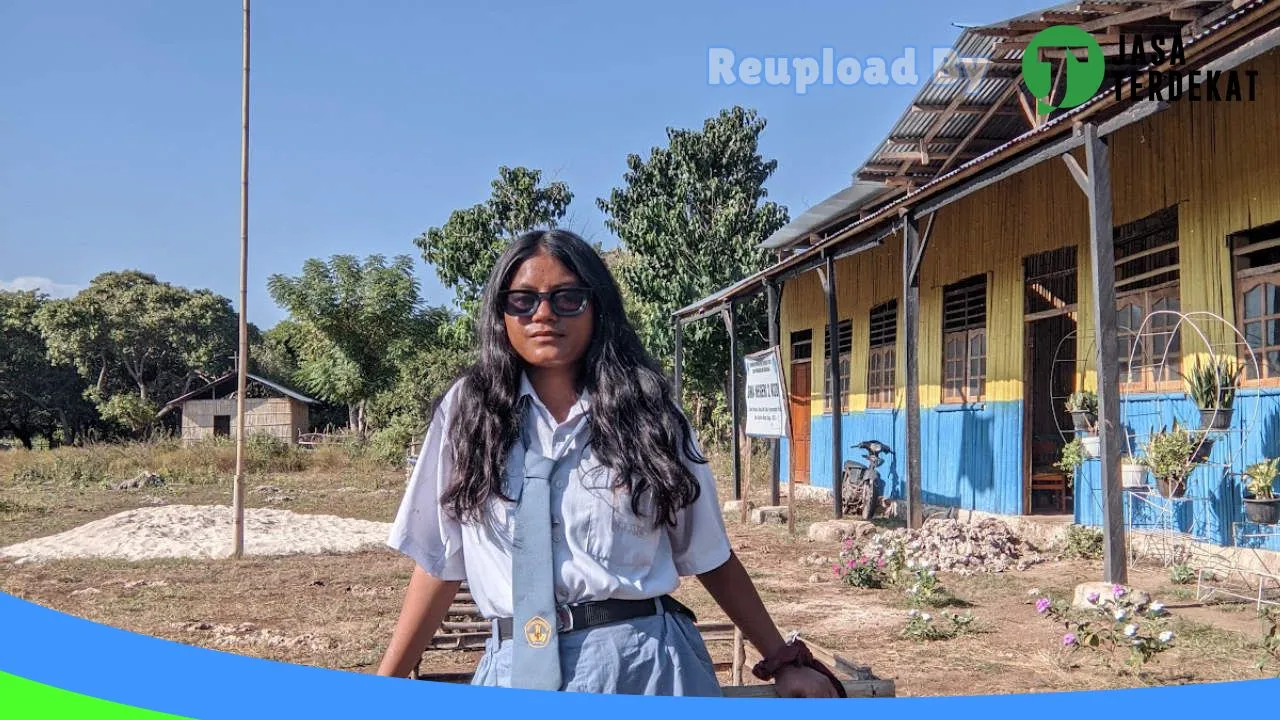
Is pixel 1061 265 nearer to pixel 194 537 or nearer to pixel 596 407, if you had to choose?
pixel 596 407

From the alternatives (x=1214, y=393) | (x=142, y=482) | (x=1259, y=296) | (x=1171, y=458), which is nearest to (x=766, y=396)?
(x=1171, y=458)

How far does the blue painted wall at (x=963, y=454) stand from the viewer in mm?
8602

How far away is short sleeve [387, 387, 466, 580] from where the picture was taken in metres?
1.55

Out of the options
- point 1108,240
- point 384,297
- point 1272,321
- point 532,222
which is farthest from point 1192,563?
point 384,297

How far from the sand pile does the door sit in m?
5.45

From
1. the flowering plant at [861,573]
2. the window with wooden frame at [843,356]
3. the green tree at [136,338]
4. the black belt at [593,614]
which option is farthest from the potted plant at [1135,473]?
the green tree at [136,338]

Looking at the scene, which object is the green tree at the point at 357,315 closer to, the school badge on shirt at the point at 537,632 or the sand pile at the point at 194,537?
the sand pile at the point at 194,537

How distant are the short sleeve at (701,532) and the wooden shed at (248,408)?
86.6ft

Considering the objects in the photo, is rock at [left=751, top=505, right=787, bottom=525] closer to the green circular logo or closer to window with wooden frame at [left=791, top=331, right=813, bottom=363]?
window with wooden frame at [left=791, top=331, right=813, bottom=363]

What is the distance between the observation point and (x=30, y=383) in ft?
69.4

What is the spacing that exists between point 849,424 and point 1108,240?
6917 mm

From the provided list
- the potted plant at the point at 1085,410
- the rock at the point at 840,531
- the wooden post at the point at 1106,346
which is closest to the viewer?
the wooden post at the point at 1106,346

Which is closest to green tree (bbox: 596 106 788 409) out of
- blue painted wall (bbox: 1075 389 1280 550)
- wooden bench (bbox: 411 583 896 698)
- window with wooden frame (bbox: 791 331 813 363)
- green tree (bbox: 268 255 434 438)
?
window with wooden frame (bbox: 791 331 813 363)

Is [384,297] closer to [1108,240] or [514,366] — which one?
[1108,240]
